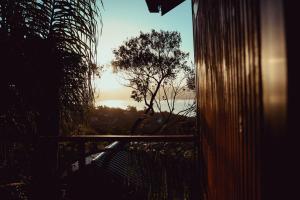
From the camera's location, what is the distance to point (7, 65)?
2377 millimetres

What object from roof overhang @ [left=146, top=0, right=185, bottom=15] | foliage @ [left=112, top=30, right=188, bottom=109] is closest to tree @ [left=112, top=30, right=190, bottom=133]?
foliage @ [left=112, top=30, right=188, bottom=109]

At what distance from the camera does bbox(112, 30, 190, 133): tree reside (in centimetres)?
1670

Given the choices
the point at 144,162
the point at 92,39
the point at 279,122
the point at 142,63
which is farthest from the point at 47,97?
the point at 142,63

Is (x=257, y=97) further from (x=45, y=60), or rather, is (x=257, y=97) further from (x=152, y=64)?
(x=152, y=64)

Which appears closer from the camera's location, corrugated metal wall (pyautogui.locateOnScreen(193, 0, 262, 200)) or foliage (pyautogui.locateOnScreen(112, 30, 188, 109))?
corrugated metal wall (pyautogui.locateOnScreen(193, 0, 262, 200))

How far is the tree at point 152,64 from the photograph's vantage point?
54.8 ft

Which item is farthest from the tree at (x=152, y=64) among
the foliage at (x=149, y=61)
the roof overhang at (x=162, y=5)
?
the roof overhang at (x=162, y=5)

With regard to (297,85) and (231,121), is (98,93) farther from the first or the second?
(297,85)

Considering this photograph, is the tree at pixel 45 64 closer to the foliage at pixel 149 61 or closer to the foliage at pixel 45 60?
the foliage at pixel 45 60

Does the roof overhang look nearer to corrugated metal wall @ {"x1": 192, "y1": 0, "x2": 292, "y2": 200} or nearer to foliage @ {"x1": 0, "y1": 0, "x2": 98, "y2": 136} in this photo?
foliage @ {"x1": 0, "y1": 0, "x2": 98, "y2": 136}

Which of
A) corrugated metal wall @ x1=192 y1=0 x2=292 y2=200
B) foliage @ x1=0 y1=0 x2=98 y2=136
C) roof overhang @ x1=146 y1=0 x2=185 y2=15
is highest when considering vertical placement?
roof overhang @ x1=146 y1=0 x2=185 y2=15

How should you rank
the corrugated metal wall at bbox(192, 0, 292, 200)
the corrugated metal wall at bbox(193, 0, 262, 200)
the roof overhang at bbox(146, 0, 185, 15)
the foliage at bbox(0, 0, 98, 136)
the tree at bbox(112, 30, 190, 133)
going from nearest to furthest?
the corrugated metal wall at bbox(192, 0, 292, 200) < the corrugated metal wall at bbox(193, 0, 262, 200) < the foliage at bbox(0, 0, 98, 136) < the roof overhang at bbox(146, 0, 185, 15) < the tree at bbox(112, 30, 190, 133)

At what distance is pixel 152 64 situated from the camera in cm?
1684

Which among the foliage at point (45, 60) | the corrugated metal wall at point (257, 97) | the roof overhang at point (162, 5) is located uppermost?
the roof overhang at point (162, 5)
